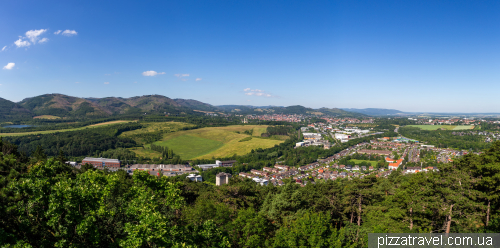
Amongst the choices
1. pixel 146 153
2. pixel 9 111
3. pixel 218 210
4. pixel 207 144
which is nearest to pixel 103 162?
pixel 146 153

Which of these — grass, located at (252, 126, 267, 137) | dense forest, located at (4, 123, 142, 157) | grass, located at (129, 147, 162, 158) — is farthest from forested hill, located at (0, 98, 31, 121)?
grass, located at (252, 126, 267, 137)

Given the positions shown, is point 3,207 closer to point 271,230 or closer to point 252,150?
point 271,230

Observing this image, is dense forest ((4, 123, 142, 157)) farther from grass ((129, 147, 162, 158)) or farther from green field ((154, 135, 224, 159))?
green field ((154, 135, 224, 159))

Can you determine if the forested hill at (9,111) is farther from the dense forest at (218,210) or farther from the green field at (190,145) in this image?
the dense forest at (218,210)

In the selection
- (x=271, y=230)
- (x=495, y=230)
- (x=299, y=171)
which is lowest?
(x=299, y=171)

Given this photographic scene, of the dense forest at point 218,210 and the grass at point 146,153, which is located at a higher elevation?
the dense forest at point 218,210

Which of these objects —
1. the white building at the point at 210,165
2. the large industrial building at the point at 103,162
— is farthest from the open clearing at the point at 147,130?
the white building at the point at 210,165

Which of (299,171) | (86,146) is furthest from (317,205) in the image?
(86,146)

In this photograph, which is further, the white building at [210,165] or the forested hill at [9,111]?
the forested hill at [9,111]
